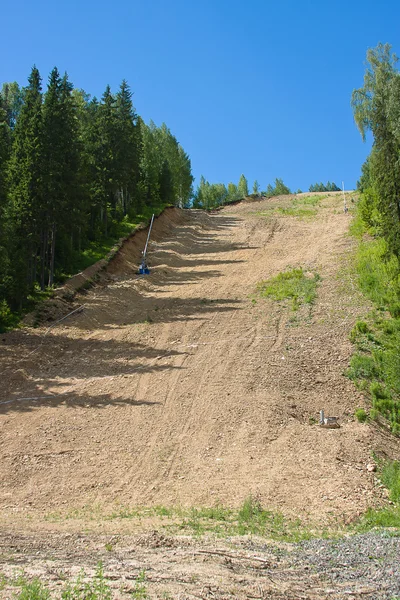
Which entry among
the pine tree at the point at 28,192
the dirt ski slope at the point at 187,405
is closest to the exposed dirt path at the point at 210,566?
the dirt ski slope at the point at 187,405

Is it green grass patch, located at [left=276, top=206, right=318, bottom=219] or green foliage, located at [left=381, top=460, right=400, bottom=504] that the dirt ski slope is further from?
green grass patch, located at [left=276, top=206, right=318, bottom=219]

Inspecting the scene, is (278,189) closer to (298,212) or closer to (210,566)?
(298,212)

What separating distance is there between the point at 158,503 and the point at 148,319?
1291 cm

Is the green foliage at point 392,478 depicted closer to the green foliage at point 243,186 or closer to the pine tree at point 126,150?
the pine tree at point 126,150

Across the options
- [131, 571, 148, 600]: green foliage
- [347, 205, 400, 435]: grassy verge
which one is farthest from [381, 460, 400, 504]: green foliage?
[131, 571, 148, 600]: green foliage

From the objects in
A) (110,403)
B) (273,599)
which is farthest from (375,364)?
(273,599)

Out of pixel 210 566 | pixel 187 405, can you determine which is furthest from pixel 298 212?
pixel 210 566

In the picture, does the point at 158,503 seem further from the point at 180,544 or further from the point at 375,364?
the point at 375,364

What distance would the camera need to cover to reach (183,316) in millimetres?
24141

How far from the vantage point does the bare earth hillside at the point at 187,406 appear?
11.9 m

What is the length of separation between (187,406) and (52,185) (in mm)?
15879

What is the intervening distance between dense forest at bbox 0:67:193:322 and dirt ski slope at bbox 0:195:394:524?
121 inches

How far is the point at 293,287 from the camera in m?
26.4

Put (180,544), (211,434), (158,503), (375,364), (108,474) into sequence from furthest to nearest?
(375,364), (211,434), (108,474), (158,503), (180,544)
